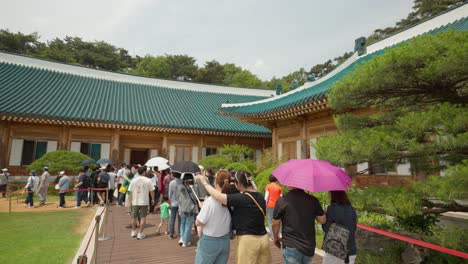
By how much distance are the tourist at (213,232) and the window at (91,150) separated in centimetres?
1558

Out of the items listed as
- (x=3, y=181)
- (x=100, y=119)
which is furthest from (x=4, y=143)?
(x=100, y=119)

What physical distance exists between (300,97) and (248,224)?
8990 millimetres

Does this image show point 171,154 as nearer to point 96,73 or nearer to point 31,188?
point 31,188

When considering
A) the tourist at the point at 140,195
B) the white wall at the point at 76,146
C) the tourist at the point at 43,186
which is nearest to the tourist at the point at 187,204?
the tourist at the point at 140,195

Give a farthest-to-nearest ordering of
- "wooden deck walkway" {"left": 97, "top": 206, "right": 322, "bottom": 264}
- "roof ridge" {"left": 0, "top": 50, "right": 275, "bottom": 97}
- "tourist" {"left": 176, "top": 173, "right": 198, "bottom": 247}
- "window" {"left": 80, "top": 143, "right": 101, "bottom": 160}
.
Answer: "roof ridge" {"left": 0, "top": 50, "right": 275, "bottom": 97}
"window" {"left": 80, "top": 143, "right": 101, "bottom": 160}
"tourist" {"left": 176, "top": 173, "right": 198, "bottom": 247}
"wooden deck walkway" {"left": 97, "top": 206, "right": 322, "bottom": 264}

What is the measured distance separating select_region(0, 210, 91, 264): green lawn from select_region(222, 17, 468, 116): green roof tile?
771 cm

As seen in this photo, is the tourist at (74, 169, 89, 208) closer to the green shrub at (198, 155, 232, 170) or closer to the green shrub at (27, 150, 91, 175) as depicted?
the green shrub at (27, 150, 91, 175)

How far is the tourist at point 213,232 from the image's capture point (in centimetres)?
Result: 335

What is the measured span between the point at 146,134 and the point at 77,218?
31.8ft

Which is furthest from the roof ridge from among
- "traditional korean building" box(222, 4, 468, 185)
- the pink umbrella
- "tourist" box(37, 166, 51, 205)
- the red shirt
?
the pink umbrella

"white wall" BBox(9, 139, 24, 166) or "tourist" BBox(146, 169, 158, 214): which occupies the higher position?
"white wall" BBox(9, 139, 24, 166)

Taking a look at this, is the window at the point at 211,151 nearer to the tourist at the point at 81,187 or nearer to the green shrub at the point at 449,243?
the tourist at the point at 81,187

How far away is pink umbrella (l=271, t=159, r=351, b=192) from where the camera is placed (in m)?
3.03

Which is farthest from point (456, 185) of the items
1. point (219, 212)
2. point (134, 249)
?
point (134, 249)
